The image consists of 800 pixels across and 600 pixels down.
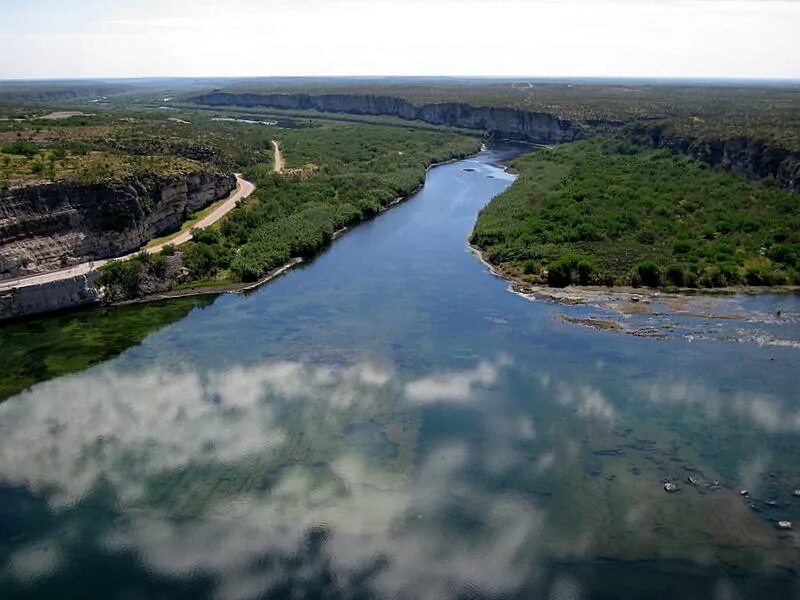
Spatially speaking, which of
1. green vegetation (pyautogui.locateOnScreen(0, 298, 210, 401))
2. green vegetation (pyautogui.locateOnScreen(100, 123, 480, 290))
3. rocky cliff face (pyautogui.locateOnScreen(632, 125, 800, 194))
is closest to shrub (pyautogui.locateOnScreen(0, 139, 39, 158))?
green vegetation (pyautogui.locateOnScreen(100, 123, 480, 290))

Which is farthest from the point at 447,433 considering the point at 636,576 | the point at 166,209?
the point at 166,209

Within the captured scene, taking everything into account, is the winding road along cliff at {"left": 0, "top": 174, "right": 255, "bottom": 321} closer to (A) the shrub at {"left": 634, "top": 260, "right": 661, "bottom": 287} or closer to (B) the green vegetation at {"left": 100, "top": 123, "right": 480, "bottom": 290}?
(B) the green vegetation at {"left": 100, "top": 123, "right": 480, "bottom": 290}

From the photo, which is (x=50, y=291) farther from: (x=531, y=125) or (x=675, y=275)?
(x=531, y=125)

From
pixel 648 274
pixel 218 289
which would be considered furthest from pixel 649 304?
pixel 218 289

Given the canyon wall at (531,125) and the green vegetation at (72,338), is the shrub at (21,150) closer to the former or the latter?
the green vegetation at (72,338)

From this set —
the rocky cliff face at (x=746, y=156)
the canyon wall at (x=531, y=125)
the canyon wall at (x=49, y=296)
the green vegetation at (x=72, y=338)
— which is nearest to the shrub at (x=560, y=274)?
the green vegetation at (x=72, y=338)
